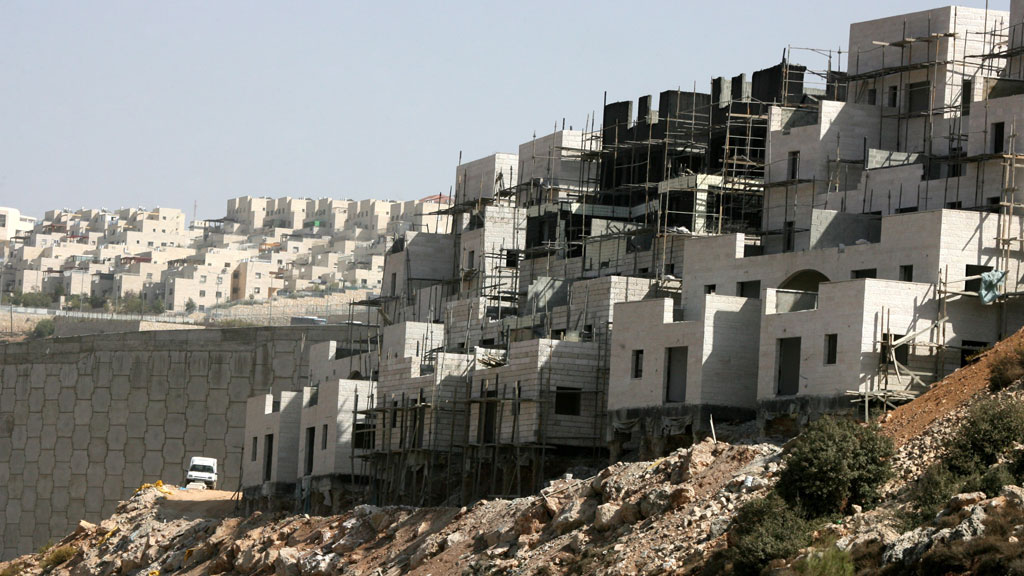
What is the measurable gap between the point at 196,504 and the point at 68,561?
13.9 ft

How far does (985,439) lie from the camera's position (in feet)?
98.6

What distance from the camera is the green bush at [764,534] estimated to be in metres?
29.3

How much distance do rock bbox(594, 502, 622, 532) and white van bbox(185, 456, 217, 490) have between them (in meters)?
33.7

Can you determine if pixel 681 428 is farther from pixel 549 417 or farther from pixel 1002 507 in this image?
pixel 1002 507

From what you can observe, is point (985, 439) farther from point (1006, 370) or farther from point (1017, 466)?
point (1006, 370)

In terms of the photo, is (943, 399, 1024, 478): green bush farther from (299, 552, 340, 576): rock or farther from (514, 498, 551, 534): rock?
(299, 552, 340, 576): rock

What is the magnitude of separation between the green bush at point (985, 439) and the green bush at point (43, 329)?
303 ft

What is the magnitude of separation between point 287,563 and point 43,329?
7741 cm

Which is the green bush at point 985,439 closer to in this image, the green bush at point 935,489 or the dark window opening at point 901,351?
the green bush at point 935,489

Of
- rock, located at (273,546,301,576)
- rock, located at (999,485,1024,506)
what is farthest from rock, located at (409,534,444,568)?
rock, located at (999,485,1024,506)

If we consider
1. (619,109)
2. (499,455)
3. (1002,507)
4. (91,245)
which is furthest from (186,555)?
(91,245)

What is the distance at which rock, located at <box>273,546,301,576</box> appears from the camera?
44.4 meters

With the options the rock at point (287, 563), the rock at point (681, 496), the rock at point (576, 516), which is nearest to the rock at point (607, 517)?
the rock at point (576, 516)

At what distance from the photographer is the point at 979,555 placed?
2477 cm
